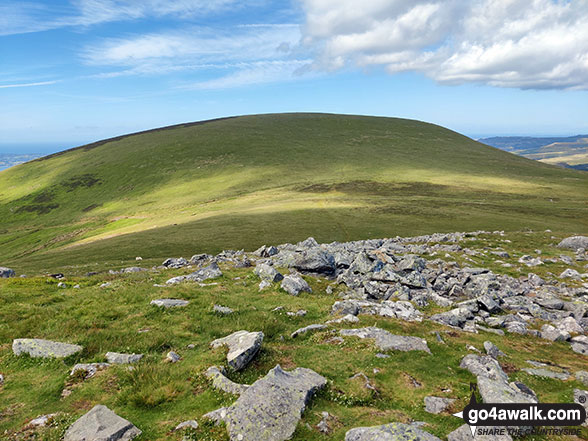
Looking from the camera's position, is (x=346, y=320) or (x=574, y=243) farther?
(x=574, y=243)

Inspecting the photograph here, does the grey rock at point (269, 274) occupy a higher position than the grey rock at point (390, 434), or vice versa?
the grey rock at point (390, 434)

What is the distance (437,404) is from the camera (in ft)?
38.6

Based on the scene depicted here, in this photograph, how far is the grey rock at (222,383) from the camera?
Result: 38.5ft

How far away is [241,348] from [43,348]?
9009 millimetres

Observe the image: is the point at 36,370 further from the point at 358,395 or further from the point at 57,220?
the point at 57,220

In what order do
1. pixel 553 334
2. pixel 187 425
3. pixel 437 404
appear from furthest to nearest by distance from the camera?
pixel 553 334, pixel 437 404, pixel 187 425

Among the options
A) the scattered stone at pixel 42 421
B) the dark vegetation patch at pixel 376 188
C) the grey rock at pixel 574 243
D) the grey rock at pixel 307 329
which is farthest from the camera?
the dark vegetation patch at pixel 376 188

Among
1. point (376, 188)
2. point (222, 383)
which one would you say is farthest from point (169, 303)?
point (376, 188)

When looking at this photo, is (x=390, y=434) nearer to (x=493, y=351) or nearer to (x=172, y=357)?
(x=172, y=357)

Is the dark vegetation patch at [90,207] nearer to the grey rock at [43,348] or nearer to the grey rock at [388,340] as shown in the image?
the grey rock at [43,348]

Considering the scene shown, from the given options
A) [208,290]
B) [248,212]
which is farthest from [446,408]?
[248,212]

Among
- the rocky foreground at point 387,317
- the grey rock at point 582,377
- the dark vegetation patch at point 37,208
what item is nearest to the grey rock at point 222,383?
the rocky foreground at point 387,317

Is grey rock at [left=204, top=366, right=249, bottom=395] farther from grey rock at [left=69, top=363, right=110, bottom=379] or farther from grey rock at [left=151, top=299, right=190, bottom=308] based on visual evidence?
grey rock at [left=151, top=299, right=190, bottom=308]

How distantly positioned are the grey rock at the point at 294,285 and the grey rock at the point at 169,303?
808 centimetres
